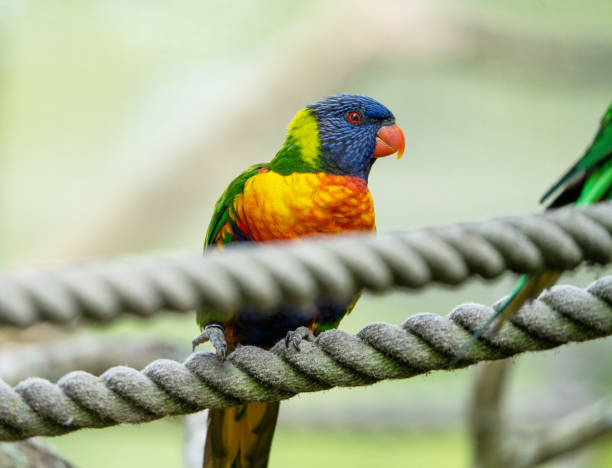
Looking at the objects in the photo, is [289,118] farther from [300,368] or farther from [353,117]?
[300,368]

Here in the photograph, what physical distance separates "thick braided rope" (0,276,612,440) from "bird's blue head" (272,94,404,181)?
0.61m

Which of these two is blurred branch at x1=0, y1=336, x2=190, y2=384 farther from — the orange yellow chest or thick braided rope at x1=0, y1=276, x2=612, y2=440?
thick braided rope at x1=0, y1=276, x2=612, y2=440

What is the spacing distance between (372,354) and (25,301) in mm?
610

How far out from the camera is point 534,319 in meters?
1.04

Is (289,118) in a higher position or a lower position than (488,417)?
higher

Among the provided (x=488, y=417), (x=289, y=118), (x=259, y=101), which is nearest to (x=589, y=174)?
(x=488, y=417)

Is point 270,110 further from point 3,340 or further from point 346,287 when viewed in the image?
point 346,287

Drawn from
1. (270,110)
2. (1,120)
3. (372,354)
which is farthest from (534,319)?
(1,120)

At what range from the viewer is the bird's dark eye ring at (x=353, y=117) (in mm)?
1859

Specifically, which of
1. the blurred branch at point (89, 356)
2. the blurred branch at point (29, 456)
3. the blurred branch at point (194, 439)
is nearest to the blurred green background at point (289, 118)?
the blurred branch at point (89, 356)

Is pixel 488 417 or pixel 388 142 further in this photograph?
pixel 488 417

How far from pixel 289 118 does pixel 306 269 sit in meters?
3.80

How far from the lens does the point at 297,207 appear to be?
152 cm

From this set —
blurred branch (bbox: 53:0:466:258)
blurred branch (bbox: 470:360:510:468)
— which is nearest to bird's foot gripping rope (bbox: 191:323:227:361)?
blurred branch (bbox: 470:360:510:468)
